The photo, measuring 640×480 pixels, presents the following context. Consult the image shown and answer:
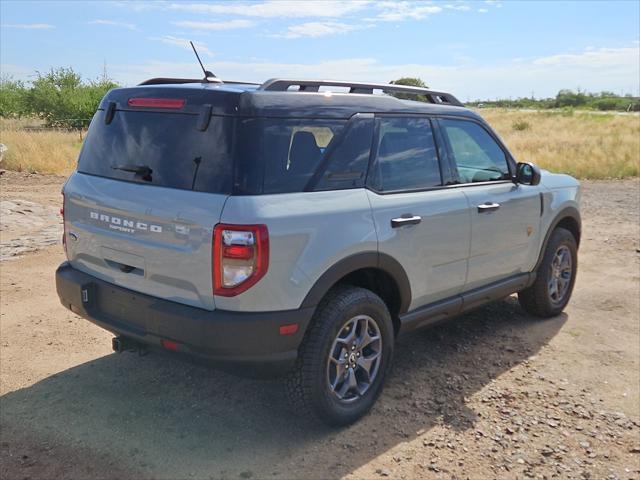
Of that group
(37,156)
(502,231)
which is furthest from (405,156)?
(37,156)

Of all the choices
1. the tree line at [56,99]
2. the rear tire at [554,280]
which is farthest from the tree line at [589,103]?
the rear tire at [554,280]

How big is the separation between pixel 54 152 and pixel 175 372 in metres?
13.4

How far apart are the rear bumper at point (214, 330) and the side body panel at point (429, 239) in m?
0.79

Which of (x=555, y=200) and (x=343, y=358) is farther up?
(x=555, y=200)

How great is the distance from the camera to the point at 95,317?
3582mm

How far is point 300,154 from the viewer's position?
332 centimetres

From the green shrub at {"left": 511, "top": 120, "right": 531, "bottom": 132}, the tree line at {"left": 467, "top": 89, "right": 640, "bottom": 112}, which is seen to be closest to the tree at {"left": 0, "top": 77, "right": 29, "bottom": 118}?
the green shrub at {"left": 511, "top": 120, "right": 531, "bottom": 132}

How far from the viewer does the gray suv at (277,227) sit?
3045 mm

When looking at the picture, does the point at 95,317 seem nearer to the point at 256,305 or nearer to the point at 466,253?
the point at 256,305

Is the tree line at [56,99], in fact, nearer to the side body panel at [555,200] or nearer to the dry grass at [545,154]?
the dry grass at [545,154]

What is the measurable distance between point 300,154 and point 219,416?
166 cm

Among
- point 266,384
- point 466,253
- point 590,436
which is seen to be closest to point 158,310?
point 266,384

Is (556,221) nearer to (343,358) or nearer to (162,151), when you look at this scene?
(343,358)

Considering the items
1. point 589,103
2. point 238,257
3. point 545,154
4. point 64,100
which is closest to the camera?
point 238,257
